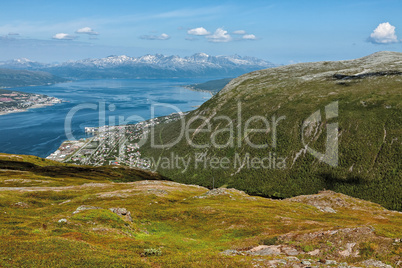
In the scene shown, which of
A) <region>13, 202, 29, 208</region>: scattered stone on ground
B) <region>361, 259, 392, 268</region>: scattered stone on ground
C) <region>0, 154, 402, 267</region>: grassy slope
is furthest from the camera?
<region>13, 202, 29, 208</region>: scattered stone on ground

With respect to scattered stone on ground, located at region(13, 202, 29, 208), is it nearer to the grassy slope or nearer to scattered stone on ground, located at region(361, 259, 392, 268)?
the grassy slope

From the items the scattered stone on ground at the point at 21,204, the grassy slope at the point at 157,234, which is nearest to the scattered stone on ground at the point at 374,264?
the grassy slope at the point at 157,234

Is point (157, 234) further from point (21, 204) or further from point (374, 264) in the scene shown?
point (21, 204)

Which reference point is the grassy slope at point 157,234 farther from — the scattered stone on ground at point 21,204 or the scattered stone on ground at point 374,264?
the scattered stone on ground at point 374,264

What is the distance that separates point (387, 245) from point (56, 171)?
155 m

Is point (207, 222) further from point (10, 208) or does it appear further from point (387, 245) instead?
point (10, 208)

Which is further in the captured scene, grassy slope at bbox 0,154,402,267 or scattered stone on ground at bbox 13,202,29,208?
scattered stone on ground at bbox 13,202,29,208

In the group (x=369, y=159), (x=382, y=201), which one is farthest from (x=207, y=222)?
(x=369, y=159)

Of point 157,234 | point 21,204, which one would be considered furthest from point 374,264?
point 21,204

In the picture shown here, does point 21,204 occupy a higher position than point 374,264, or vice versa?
point 374,264

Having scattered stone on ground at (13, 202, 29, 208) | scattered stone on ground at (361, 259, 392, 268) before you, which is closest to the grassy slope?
scattered stone on ground at (13, 202, 29, 208)

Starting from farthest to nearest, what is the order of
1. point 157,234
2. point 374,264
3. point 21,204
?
point 21,204
point 157,234
point 374,264

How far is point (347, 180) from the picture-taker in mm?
194250

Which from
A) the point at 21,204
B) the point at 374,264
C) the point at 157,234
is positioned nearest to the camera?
the point at 374,264
